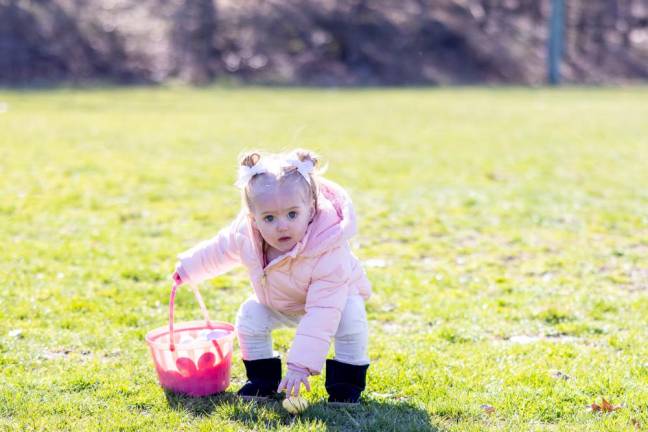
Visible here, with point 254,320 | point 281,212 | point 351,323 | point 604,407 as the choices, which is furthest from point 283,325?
point 604,407

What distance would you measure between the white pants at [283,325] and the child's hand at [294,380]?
27cm

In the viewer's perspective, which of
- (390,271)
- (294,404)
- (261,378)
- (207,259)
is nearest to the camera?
(294,404)

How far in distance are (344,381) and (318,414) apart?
224 mm

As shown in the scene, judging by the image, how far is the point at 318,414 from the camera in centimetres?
352

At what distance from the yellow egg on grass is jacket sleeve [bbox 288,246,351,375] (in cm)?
13

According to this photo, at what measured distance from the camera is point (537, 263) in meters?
6.13

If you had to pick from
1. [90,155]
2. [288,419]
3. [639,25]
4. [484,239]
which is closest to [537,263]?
[484,239]

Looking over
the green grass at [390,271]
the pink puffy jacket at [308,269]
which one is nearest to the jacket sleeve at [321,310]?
the pink puffy jacket at [308,269]

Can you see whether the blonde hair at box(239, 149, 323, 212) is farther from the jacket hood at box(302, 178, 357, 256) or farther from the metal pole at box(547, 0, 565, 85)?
the metal pole at box(547, 0, 565, 85)

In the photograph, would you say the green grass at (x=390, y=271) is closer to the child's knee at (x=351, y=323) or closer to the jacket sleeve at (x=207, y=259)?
the child's knee at (x=351, y=323)

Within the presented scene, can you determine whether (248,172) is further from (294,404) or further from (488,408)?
(488,408)

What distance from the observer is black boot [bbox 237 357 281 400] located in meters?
3.74

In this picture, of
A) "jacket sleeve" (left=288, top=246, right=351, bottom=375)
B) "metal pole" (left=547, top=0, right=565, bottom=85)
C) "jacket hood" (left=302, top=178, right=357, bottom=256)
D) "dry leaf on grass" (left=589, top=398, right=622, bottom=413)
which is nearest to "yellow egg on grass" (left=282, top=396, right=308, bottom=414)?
"jacket sleeve" (left=288, top=246, right=351, bottom=375)

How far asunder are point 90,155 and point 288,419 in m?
7.96
